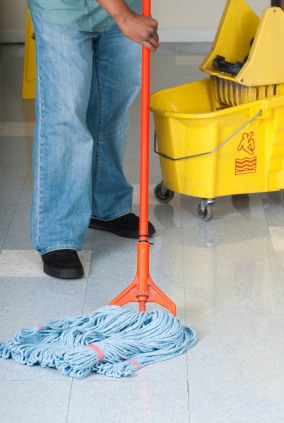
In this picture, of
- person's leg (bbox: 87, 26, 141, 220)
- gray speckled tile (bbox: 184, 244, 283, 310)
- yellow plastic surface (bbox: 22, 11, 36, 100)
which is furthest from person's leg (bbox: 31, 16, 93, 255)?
yellow plastic surface (bbox: 22, 11, 36, 100)

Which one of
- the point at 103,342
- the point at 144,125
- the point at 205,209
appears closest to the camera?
the point at 103,342

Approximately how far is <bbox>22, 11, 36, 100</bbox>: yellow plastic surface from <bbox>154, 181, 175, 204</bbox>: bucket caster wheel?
1.54m

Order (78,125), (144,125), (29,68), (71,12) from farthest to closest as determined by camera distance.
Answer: (29,68), (78,125), (71,12), (144,125)

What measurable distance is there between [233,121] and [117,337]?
985 mm

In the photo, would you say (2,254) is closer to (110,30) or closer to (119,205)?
(119,205)

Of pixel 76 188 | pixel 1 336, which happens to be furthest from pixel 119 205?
pixel 1 336

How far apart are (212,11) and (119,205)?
335 cm

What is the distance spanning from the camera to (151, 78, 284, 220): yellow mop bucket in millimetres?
2811

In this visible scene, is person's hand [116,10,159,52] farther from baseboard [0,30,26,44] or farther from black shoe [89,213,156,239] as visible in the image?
baseboard [0,30,26,44]

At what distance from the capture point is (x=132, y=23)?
6.97 ft

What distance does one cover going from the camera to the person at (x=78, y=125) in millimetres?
2398

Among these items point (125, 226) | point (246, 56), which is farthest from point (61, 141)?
point (246, 56)

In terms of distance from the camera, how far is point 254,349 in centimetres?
213

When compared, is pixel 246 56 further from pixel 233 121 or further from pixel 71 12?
pixel 71 12
